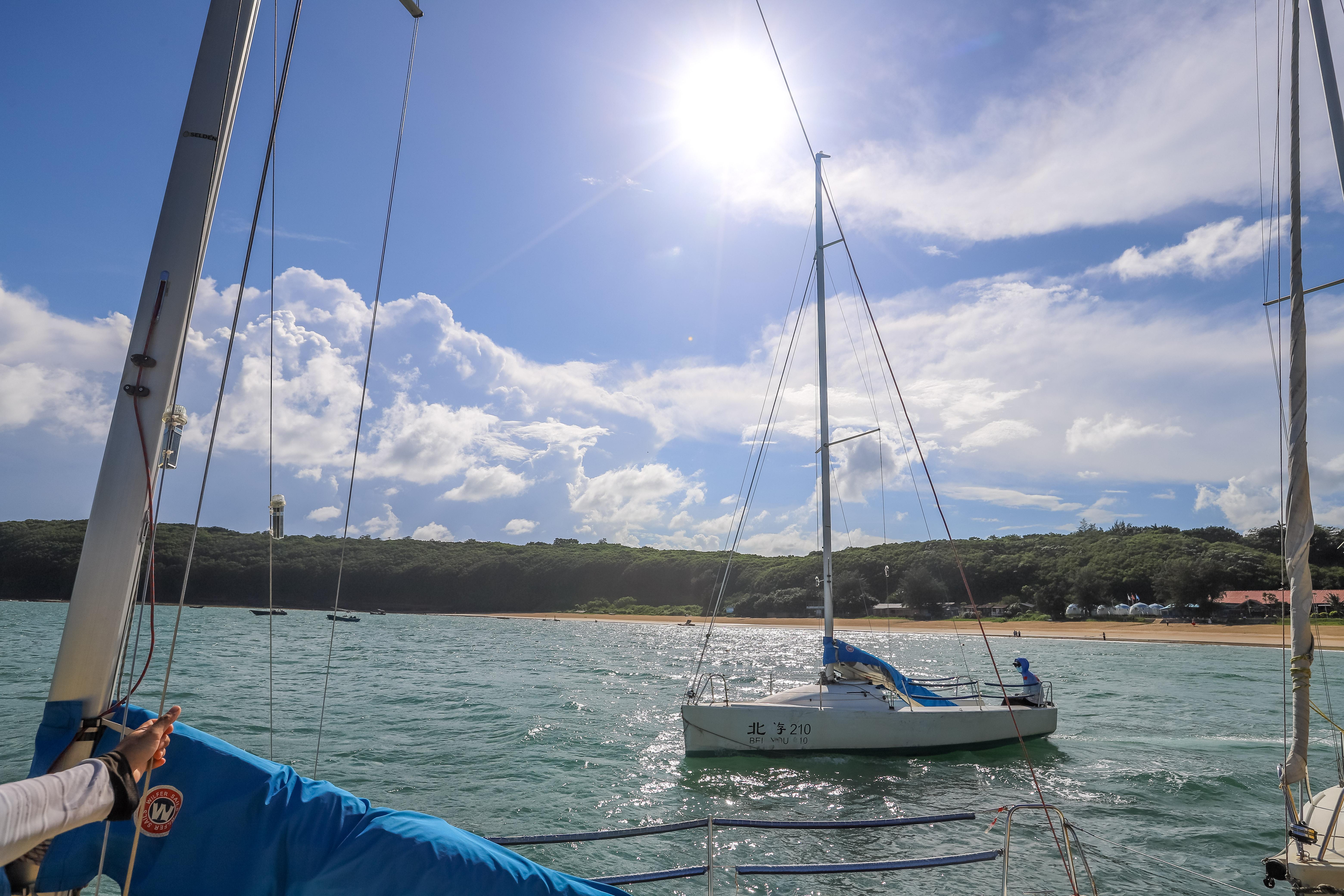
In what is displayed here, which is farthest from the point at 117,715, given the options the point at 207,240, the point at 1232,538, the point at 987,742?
the point at 1232,538

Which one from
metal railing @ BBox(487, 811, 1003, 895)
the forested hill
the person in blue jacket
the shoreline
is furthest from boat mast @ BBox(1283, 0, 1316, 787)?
the forested hill

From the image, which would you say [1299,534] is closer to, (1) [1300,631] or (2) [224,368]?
(1) [1300,631]

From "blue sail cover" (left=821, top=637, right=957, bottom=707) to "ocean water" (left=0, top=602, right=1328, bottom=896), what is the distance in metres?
1.28

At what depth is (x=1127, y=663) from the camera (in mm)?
43188

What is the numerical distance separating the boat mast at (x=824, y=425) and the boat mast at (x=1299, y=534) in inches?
387

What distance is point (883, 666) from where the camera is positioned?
609 inches

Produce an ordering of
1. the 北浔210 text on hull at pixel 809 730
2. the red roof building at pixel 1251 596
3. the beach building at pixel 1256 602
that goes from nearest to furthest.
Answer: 1. the 北浔210 text on hull at pixel 809 730
2. the beach building at pixel 1256 602
3. the red roof building at pixel 1251 596

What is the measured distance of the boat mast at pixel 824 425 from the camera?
1694cm

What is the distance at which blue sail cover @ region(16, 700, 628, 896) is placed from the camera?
8.64 feet

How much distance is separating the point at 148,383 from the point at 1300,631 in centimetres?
868

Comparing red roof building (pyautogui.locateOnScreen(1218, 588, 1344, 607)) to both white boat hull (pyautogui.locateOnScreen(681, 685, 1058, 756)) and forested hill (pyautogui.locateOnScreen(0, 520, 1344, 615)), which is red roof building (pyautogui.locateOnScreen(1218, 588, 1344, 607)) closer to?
forested hill (pyautogui.locateOnScreen(0, 520, 1344, 615))

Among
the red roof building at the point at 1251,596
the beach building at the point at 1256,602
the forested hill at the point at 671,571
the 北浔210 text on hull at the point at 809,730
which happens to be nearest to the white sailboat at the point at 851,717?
the 北浔210 text on hull at the point at 809,730

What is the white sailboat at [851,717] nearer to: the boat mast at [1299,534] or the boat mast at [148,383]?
the boat mast at [1299,534]

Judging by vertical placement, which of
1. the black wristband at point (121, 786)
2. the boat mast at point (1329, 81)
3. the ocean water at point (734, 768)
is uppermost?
the boat mast at point (1329, 81)
